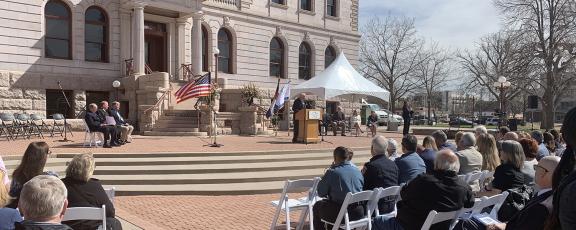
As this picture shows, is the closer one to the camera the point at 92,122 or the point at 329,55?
the point at 92,122

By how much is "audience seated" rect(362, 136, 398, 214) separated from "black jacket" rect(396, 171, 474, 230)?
1.22 m

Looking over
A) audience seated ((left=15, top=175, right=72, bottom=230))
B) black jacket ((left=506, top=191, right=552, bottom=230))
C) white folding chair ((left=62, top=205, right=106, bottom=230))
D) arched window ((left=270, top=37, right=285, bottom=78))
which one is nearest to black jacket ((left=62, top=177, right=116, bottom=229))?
white folding chair ((left=62, top=205, right=106, bottom=230))

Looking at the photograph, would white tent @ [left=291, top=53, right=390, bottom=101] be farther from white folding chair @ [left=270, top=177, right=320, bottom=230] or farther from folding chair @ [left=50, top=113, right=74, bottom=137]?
white folding chair @ [left=270, top=177, right=320, bottom=230]

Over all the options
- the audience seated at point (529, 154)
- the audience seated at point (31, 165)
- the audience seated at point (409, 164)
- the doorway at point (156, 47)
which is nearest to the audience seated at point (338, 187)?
the audience seated at point (409, 164)

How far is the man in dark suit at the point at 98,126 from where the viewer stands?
47.2ft

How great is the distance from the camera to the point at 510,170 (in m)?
5.48

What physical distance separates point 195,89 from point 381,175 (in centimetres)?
1234

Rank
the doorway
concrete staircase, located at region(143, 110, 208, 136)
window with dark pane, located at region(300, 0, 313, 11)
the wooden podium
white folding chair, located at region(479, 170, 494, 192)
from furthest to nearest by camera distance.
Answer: window with dark pane, located at region(300, 0, 313, 11) → the doorway → concrete staircase, located at region(143, 110, 208, 136) → the wooden podium → white folding chair, located at region(479, 170, 494, 192)

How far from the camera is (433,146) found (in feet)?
25.7

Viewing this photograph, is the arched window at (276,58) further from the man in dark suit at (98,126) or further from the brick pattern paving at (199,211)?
Answer: the brick pattern paving at (199,211)

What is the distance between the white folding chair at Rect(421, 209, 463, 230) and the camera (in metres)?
4.32

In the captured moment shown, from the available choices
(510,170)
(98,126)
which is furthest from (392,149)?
(98,126)

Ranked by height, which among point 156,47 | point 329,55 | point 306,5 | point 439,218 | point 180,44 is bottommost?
point 439,218

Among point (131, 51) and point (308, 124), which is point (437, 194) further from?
point (131, 51)
